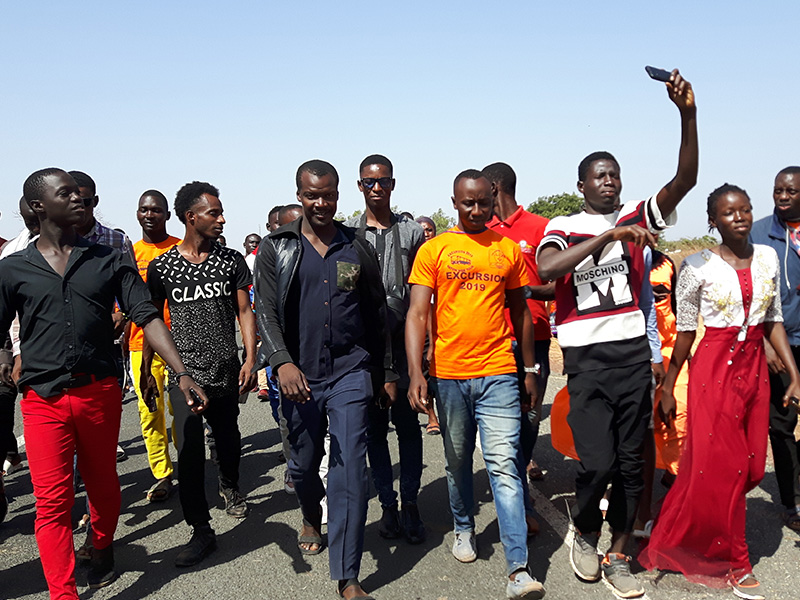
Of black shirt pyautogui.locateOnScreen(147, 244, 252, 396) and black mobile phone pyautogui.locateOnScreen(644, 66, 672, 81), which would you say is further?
black shirt pyautogui.locateOnScreen(147, 244, 252, 396)

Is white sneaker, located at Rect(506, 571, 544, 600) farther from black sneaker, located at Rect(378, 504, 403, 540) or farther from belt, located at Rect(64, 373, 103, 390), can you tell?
belt, located at Rect(64, 373, 103, 390)

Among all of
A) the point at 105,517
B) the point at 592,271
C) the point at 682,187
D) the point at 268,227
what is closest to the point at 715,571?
the point at 592,271

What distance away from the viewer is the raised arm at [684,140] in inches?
146

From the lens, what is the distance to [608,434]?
13.3ft

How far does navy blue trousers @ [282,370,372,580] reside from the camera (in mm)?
3945

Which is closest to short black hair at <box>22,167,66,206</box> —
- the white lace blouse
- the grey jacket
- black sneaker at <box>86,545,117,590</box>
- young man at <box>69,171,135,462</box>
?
young man at <box>69,171,135,462</box>

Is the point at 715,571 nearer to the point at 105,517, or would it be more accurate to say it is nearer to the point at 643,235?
the point at 643,235

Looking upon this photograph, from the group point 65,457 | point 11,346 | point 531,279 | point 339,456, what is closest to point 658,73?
point 531,279

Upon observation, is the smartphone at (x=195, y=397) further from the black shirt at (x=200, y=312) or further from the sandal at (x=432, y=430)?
the sandal at (x=432, y=430)

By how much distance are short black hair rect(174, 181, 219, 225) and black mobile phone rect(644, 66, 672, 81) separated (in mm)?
3077

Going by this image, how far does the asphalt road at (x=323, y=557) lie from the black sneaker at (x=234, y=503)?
0.07 m

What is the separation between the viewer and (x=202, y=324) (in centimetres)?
495

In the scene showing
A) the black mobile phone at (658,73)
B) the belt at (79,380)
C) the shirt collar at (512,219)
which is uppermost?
the black mobile phone at (658,73)

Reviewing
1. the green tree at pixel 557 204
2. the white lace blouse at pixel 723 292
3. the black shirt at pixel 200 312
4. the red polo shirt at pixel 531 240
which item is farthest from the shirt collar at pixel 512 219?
the green tree at pixel 557 204
